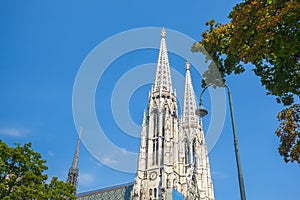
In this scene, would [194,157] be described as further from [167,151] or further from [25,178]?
[25,178]

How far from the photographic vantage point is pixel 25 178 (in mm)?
17656

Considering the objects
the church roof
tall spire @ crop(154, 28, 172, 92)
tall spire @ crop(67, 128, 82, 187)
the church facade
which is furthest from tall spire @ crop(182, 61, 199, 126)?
tall spire @ crop(67, 128, 82, 187)

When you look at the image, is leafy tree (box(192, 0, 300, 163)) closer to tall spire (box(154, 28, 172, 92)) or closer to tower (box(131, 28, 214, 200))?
tower (box(131, 28, 214, 200))

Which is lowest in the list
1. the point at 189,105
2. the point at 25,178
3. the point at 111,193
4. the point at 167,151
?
the point at 25,178

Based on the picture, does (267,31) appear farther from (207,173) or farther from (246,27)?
(207,173)

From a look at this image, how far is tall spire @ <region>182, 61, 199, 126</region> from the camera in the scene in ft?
199

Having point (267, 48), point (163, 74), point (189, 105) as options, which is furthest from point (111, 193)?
point (267, 48)

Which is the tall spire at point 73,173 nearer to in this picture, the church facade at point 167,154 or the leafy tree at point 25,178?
the church facade at point 167,154

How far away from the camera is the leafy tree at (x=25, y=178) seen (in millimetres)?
16672

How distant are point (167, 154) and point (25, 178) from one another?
97.1 ft

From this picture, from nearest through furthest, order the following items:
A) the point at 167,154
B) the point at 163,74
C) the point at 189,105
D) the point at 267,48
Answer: the point at 267,48 → the point at 167,154 → the point at 163,74 → the point at 189,105

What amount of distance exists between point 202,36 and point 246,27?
286cm

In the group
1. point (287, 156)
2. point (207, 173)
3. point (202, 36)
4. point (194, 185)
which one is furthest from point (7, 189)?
point (207, 173)

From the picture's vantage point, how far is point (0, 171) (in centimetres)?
1722
